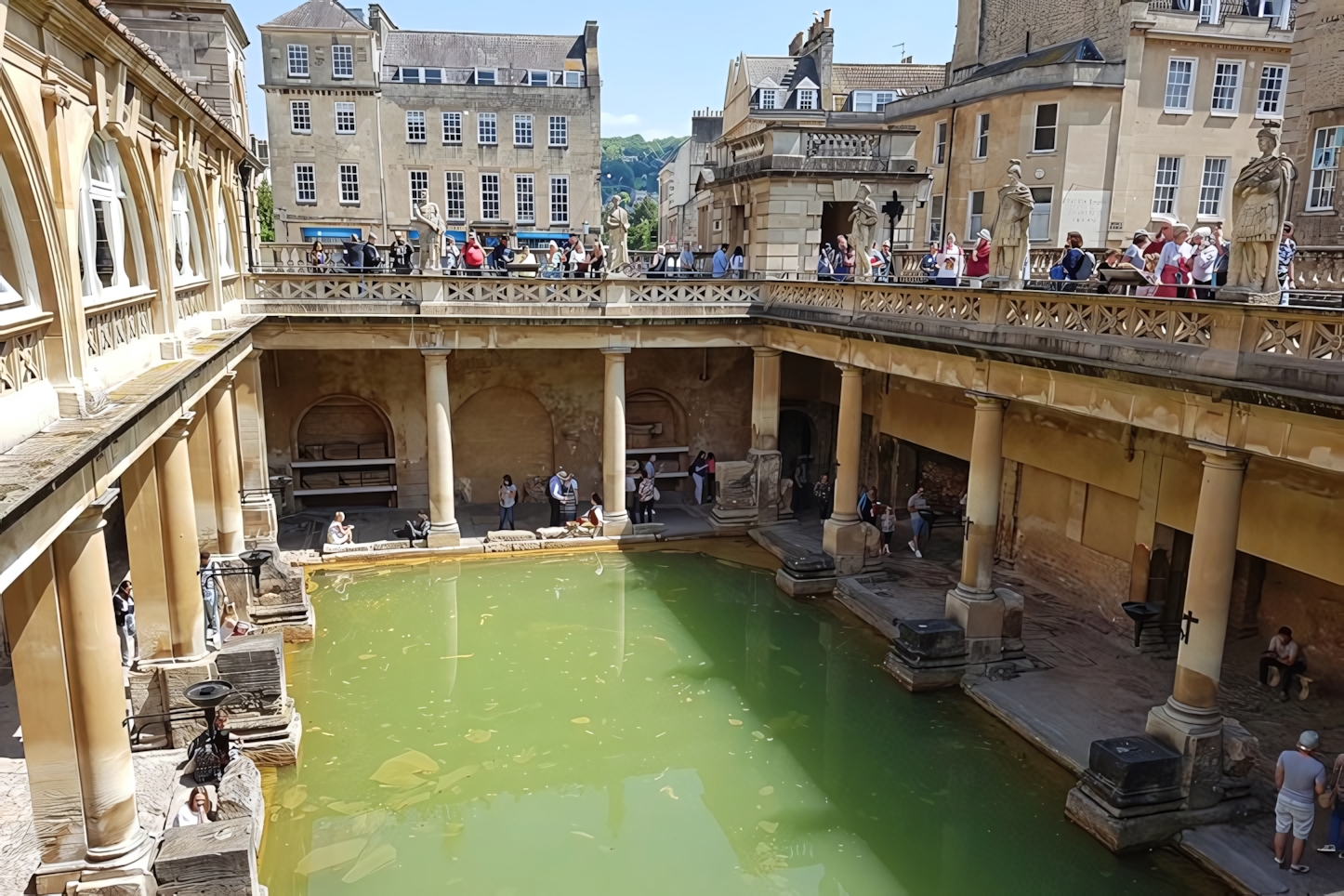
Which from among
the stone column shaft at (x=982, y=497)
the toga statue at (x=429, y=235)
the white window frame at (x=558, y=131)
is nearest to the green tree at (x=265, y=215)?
the white window frame at (x=558, y=131)

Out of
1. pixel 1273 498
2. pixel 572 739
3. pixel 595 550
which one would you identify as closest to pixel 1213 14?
pixel 1273 498

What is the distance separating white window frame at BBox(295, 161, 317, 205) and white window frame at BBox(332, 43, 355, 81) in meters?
4.07

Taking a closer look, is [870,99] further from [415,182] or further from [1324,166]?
[1324,166]

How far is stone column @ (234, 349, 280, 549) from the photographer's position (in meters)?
19.5

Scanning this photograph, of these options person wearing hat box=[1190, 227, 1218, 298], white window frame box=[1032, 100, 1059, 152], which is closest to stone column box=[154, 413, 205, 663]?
person wearing hat box=[1190, 227, 1218, 298]

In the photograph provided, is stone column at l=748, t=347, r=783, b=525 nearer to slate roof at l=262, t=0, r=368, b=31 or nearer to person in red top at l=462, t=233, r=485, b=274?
person in red top at l=462, t=233, r=485, b=274

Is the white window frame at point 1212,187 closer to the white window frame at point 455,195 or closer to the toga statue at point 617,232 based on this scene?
the toga statue at point 617,232

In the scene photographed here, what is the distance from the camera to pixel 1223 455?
34.8 feet

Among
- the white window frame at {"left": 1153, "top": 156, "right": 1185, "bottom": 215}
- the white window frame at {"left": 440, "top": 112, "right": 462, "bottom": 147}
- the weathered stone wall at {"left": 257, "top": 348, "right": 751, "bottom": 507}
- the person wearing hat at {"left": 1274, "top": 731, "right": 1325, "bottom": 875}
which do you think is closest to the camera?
the person wearing hat at {"left": 1274, "top": 731, "right": 1325, "bottom": 875}

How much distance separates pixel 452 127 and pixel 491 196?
3.48 m

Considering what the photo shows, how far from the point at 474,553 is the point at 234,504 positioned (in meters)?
5.69

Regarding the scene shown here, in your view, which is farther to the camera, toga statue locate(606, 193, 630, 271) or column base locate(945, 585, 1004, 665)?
toga statue locate(606, 193, 630, 271)

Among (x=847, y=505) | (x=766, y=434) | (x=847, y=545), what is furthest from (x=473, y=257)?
(x=847, y=545)

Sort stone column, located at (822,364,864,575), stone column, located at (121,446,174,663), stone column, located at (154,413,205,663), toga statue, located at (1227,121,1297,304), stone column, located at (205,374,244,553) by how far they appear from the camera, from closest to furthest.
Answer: toga statue, located at (1227,121,1297,304)
stone column, located at (121,446,174,663)
stone column, located at (154,413,205,663)
stone column, located at (205,374,244,553)
stone column, located at (822,364,864,575)
